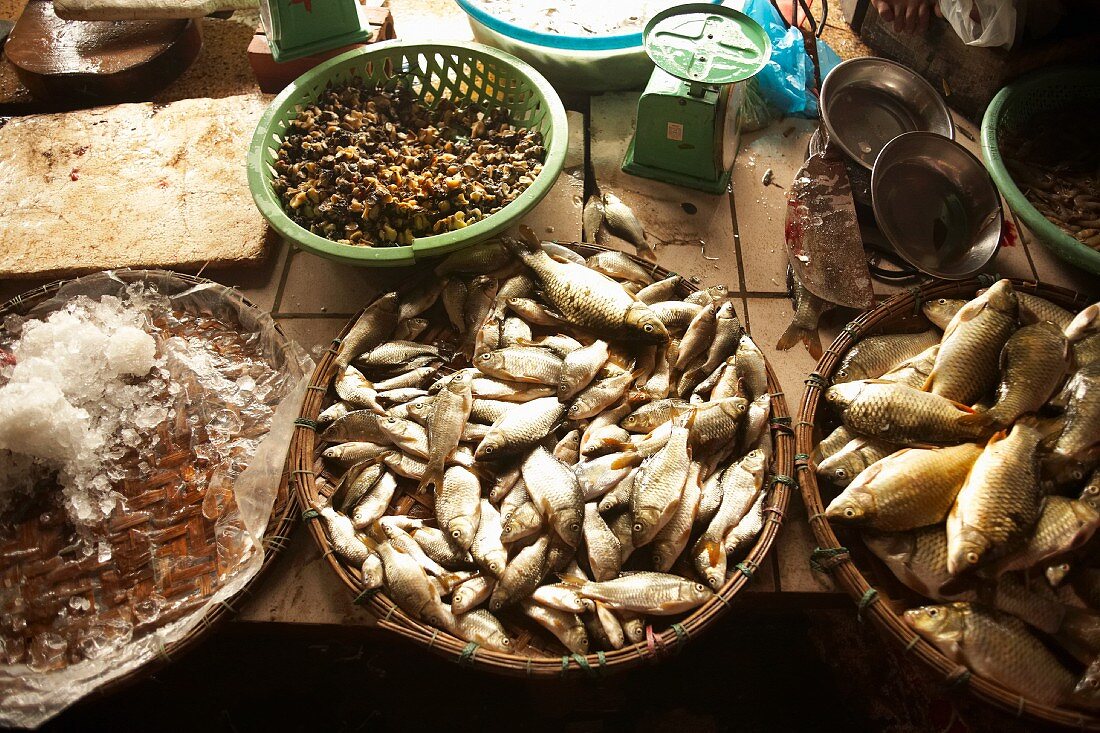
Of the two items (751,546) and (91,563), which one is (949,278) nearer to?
(751,546)

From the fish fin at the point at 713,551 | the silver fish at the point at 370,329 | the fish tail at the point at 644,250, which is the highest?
the fish tail at the point at 644,250

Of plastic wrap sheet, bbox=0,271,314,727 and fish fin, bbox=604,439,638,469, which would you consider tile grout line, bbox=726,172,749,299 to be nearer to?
fish fin, bbox=604,439,638,469

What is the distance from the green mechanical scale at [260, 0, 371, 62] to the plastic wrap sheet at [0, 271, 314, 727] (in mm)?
1390

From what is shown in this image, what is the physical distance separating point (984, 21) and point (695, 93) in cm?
155

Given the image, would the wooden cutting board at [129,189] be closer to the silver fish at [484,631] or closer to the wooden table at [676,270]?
the wooden table at [676,270]

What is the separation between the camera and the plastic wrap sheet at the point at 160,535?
1967mm

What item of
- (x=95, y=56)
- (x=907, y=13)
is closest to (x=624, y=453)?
(x=907, y=13)

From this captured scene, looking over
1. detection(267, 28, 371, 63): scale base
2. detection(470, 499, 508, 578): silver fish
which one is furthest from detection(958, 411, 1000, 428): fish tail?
detection(267, 28, 371, 63): scale base

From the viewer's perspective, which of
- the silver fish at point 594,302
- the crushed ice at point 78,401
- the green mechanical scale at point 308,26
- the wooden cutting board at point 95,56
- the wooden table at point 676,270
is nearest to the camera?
the crushed ice at point 78,401

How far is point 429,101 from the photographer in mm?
3266

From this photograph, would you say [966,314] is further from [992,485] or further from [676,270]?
[676,270]

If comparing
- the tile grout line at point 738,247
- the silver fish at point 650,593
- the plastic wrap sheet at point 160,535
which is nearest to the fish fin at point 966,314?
the tile grout line at point 738,247

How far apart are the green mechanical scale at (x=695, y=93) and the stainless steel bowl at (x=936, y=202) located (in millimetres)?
673

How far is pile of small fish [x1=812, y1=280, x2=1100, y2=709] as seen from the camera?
72.0 inches
